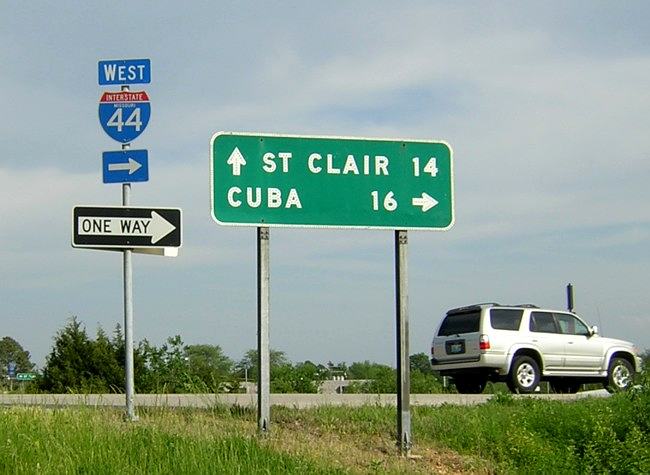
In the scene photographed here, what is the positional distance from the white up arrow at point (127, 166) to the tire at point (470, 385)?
12.5 meters

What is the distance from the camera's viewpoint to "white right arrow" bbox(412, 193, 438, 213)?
1130cm

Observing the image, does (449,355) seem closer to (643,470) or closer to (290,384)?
(290,384)

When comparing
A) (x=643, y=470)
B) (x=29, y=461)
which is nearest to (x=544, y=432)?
(x=643, y=470)

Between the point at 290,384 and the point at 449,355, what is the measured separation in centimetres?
347

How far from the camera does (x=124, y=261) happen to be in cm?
1159

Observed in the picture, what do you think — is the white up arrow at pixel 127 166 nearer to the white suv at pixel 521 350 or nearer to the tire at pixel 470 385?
the white suv at pixel 521 350

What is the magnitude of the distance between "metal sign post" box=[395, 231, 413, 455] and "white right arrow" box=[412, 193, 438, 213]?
0.32 m

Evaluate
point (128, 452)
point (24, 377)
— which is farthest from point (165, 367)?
point (128, 452)

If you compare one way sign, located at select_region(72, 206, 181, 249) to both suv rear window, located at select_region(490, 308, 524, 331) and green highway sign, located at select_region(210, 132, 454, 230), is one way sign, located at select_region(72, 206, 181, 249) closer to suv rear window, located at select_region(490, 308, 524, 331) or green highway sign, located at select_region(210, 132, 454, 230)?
green highway sign, located at select_region(210, 132, 454, 230)

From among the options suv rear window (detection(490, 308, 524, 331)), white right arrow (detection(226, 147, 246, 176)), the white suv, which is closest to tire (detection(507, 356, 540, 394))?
the white suv

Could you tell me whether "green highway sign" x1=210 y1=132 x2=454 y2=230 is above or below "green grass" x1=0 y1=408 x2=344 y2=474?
above

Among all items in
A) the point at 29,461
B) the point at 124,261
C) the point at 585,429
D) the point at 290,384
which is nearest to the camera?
the point at 29,461

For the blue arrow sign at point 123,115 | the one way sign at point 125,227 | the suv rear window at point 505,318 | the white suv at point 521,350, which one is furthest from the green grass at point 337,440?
the suv rear window at point 505,318

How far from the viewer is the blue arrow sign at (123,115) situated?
1196cm
